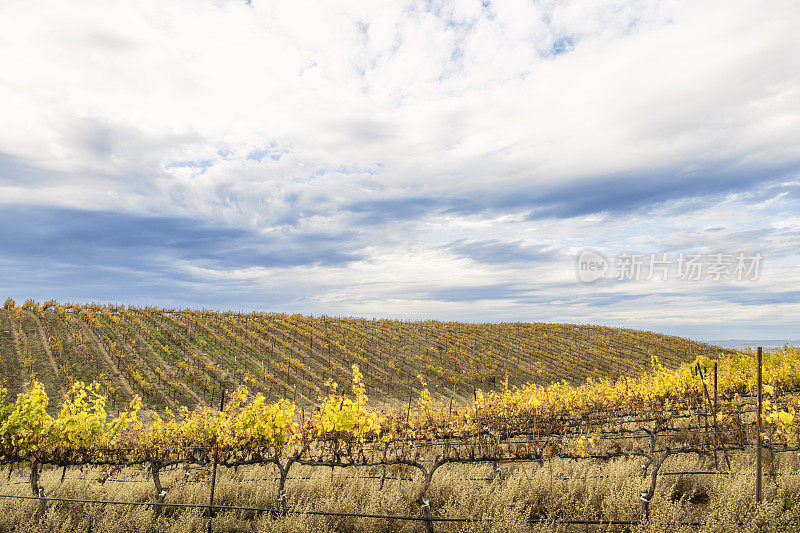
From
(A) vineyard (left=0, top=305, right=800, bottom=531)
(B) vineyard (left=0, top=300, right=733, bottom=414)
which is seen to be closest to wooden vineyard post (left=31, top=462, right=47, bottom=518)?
(A) vineyard (left=0, top=305, right=800, bottom=531)

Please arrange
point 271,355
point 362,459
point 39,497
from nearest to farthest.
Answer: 1. point 39,497
2. point 362,459
3. point 271,355

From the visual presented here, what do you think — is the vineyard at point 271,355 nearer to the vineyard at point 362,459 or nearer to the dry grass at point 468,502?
the vineyard at point 362,459

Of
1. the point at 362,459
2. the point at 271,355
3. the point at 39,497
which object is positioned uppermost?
the point at 362,459

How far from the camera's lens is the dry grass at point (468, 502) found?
7762 millimetres

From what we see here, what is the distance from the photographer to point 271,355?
106ft

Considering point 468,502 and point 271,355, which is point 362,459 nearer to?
point 468,502

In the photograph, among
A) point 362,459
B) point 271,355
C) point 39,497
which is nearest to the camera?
point 39,497

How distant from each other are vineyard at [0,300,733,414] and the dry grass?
11102 mm

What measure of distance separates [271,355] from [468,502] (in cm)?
2611

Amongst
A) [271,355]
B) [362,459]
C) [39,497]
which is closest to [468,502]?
[362,459]

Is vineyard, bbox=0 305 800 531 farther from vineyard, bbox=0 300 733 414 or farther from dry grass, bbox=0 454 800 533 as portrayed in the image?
vineyard, bbox=0 300 733 414

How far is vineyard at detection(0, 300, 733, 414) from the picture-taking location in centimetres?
2461

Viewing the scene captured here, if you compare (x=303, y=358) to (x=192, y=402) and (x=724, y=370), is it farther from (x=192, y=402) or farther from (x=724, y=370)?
(x=724, y=370)

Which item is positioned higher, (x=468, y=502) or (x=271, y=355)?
(x=468, y=502)
